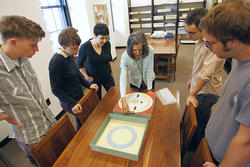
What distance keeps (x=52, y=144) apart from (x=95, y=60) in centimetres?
114

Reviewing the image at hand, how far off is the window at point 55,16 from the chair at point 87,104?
1967 millimetres

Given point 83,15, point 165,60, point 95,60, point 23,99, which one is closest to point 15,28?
point 23,99

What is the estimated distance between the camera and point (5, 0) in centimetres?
169

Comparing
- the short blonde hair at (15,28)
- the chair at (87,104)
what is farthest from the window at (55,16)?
the short blonde hair at (15,28)

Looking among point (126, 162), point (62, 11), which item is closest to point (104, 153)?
point (126, 162)

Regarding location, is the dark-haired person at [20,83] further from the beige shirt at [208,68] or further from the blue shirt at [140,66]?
the beige shirt at [208,68]

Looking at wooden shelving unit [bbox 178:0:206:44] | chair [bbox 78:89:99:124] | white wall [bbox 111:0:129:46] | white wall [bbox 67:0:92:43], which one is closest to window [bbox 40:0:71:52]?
white wall [bbox 67:0:92:43]

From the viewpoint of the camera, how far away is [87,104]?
5.08 feet

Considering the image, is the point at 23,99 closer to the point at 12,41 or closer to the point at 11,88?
the point at 11,88

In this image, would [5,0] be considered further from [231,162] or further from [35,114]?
[231,162]

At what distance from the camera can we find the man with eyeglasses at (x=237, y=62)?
61cm

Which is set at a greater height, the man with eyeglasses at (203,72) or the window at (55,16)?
the window at (55,16)

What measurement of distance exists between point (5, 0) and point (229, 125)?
248 cm

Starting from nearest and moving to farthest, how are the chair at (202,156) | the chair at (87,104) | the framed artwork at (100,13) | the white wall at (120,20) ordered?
the chair at (202,156)
the chair at (87,104)
the framed artwork at (100,13)
the white wall at (120,20)
